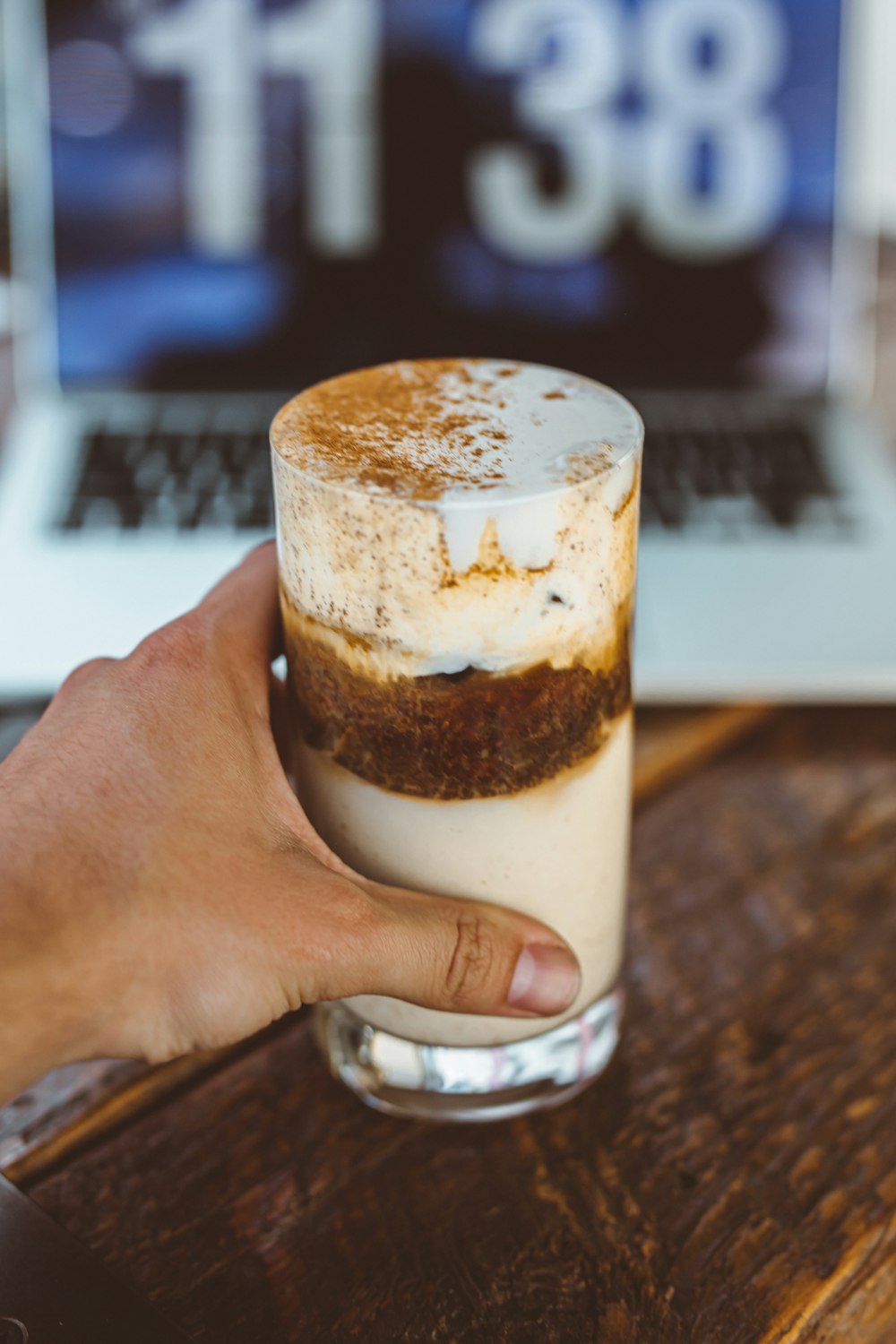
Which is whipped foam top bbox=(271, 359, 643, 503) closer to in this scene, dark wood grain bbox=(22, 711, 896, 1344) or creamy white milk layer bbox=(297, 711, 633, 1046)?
creamy white milk layer bbox=(297, 711, 633, 1046)

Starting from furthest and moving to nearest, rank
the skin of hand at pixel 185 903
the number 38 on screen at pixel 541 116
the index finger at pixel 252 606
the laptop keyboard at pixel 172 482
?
the number 38 on screen at pixel 541 116, the laptop keyboard at pixel 172 482, the index finger at pixel 252 606, the skin of hand at pixel 185 903

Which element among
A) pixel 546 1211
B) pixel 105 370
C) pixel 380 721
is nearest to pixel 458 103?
pixel 105 370

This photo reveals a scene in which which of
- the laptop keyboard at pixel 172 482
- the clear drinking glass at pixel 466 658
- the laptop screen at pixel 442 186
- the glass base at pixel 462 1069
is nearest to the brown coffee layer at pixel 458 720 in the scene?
the clear drinking glass at pixel 466 658

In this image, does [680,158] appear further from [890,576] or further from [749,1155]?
[749,1155]

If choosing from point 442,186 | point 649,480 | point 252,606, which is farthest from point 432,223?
point 252,606

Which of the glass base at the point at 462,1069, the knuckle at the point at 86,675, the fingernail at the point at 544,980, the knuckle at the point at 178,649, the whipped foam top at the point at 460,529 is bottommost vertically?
the glass base at the point at 462,1069

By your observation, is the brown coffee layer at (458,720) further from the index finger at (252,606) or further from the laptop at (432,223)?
the laptop at (432,223)

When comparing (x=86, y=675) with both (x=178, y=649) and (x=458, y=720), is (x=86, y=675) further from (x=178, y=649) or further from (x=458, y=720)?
(x=458, y=720)
